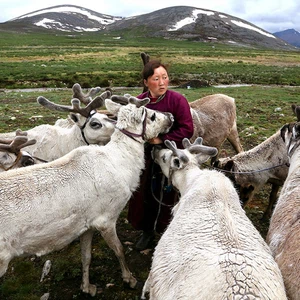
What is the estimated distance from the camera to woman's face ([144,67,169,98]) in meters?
4.86

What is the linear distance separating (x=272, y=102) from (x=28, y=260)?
15576 mm

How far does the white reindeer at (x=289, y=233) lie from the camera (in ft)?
9.65

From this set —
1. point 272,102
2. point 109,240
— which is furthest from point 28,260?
point 272,102

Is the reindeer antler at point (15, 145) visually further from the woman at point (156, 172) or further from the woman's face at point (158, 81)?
the woman's face at point (158, 81)

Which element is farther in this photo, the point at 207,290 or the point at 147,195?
the point at 147,195

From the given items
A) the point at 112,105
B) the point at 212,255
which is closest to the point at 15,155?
the point at 112,105

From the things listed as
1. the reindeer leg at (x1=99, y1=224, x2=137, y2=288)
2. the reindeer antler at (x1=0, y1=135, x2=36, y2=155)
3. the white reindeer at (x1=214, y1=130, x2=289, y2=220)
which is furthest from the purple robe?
the reindeer antler at (x1=0, y1=135, x2=36, y2=155)

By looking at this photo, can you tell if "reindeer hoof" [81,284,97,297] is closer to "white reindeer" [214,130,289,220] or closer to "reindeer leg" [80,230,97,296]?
"reindeer leg" [80,230,97,296]

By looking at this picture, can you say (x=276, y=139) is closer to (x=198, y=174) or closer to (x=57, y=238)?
(x=198, y=174)

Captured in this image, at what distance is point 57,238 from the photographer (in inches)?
156

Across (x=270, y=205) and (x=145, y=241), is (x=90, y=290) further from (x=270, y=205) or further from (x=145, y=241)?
(x=270, y=205)

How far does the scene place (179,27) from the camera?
5763 inches

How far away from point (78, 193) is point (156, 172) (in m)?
1.68

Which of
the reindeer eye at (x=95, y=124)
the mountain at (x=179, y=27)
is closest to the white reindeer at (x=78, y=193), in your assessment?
the reindeer eye at (x=95, y=124)
